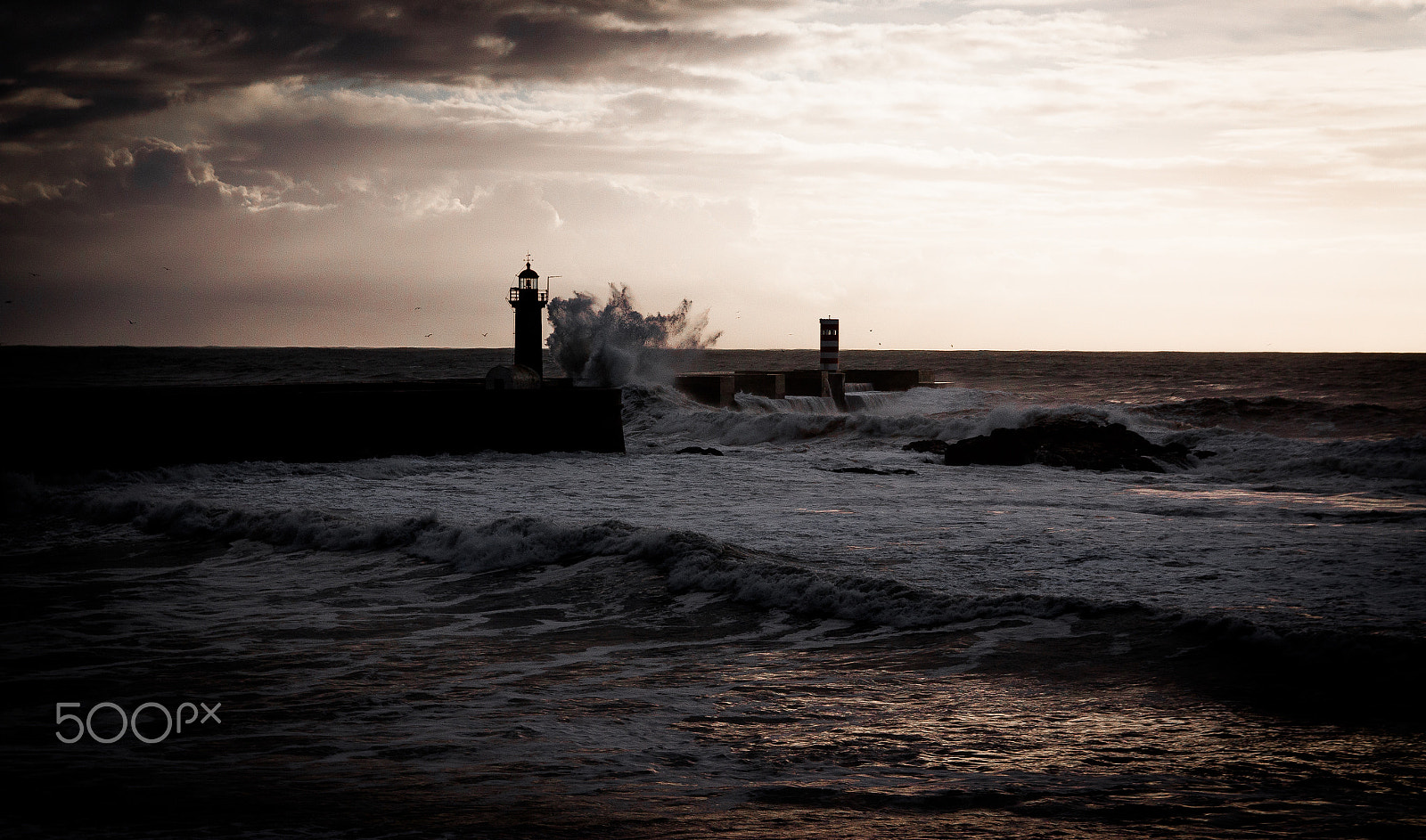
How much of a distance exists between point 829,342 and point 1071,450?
1142cm

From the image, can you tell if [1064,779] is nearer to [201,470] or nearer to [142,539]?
[142,539]

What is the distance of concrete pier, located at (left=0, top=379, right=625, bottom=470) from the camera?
14086mm

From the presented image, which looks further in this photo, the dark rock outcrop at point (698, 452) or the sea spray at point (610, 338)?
the sea spray at point (610, 338)

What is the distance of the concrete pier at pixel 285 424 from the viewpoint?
14.1 metres

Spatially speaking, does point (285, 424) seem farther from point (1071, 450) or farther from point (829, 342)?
point (829, 342)

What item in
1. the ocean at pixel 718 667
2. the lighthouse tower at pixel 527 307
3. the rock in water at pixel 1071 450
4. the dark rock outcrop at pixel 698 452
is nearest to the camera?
the ocean at pixel 718 667

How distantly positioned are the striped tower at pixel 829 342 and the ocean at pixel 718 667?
48.4ft

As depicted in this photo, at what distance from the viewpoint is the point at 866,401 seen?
29.2 m

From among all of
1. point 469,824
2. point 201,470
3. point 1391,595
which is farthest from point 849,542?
point 201,470

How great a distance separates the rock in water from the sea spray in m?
11.3

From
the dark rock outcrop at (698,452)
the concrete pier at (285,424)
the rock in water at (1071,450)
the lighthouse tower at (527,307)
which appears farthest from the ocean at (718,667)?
the lighthouse tower at (527,307)

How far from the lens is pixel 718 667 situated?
5.16 m

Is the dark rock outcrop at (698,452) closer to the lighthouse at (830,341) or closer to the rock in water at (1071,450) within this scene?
the rock in water at (1071,450)

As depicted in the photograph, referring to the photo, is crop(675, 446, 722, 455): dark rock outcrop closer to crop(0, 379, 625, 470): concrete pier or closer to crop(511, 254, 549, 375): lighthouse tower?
crop(0, 379, 625, 470): concrete pier
